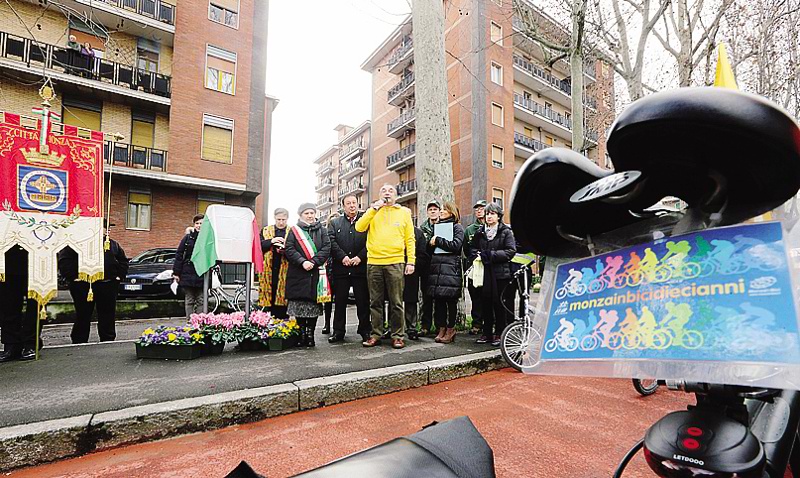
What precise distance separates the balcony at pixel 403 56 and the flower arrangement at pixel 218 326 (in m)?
30.7

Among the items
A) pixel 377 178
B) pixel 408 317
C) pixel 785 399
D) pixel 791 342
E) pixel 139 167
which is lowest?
pixel 408 317

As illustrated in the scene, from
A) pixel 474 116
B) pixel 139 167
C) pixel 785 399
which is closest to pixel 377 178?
pixel 474 116

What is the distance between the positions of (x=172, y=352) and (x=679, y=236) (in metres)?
5.23

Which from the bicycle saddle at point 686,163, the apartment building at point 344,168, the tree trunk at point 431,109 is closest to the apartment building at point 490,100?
the apartment building at point 344,168

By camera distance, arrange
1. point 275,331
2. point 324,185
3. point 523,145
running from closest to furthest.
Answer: point 275,331, point 523,145, point 324,185

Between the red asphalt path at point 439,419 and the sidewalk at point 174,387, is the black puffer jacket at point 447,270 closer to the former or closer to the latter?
the sidewalk at point 174,387

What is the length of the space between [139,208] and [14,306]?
15.5m

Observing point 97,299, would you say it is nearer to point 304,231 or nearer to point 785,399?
point 304,231

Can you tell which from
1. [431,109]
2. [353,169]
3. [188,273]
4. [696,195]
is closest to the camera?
[696,195]

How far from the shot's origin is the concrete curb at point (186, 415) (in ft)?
8.80

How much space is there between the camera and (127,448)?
115 inches

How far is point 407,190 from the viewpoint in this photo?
3575 centimetres

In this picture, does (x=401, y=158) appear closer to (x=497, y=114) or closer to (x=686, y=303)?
(x=497, y=114)

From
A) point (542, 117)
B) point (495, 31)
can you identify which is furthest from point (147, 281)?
point (542, 117)
